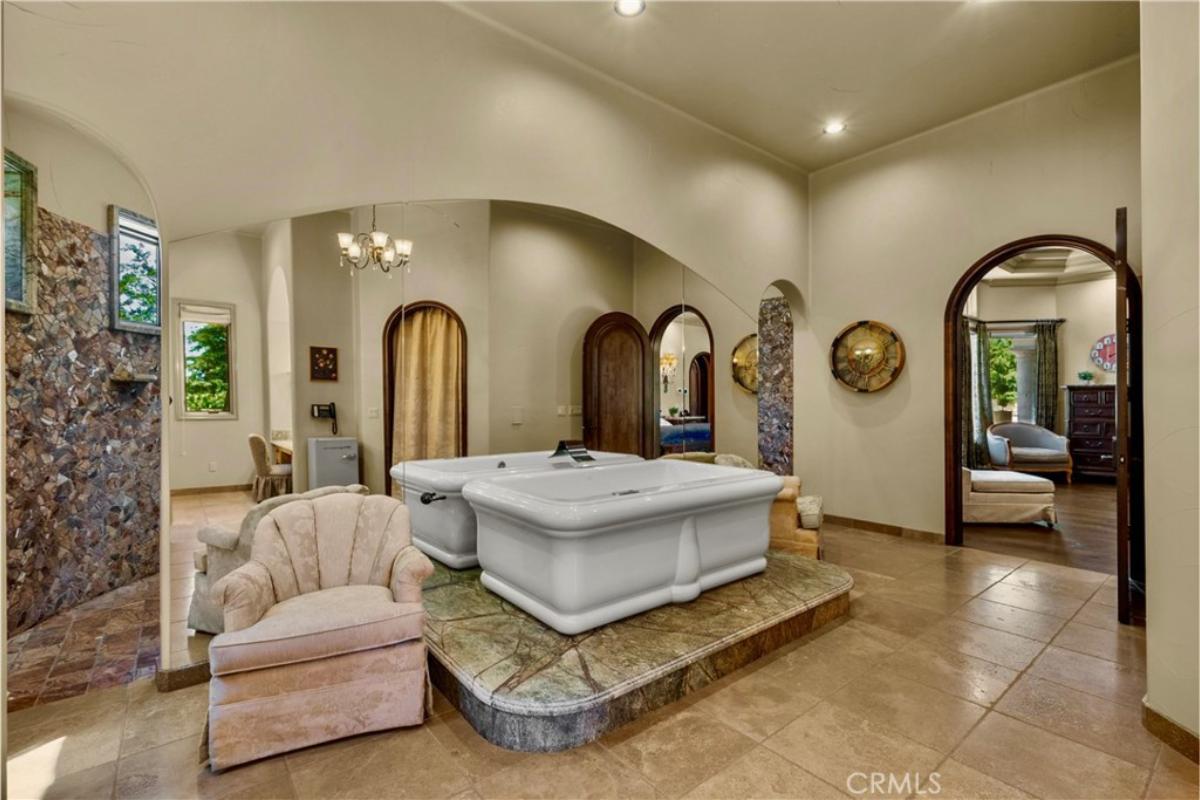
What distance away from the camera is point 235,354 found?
2.74 m

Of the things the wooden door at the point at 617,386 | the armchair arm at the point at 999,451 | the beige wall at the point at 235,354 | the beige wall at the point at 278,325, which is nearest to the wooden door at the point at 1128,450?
the wooden door at the point at 617,386

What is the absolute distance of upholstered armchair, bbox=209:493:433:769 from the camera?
1.92m

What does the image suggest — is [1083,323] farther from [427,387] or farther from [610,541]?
[427,387]

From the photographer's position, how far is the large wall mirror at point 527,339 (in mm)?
3189

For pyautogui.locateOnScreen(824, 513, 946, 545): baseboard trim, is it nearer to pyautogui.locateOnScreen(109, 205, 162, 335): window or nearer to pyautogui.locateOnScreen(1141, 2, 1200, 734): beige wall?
pyautogui.locateOnScreen(1141, 2, 1200, 734): beige wall

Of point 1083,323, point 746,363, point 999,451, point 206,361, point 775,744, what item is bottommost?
point 775,744

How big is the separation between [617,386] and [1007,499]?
171 inches

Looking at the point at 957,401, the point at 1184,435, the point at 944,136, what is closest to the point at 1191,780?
the point at 1184,435

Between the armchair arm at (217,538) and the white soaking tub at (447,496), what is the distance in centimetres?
86

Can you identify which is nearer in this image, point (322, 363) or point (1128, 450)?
point (322, 363)

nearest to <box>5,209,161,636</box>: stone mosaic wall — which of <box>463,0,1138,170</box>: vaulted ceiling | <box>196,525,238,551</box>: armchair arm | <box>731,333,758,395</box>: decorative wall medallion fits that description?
<box>196,525,238,551</box>: armchair arm

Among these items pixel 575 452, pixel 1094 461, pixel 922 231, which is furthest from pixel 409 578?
pixel 1094 461

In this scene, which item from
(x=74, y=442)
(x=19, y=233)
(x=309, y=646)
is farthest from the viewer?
(x=74, y=442)

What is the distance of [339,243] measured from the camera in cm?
298
